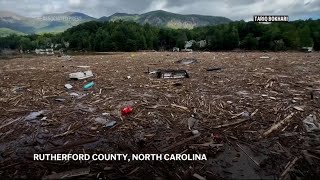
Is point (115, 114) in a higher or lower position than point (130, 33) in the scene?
lower

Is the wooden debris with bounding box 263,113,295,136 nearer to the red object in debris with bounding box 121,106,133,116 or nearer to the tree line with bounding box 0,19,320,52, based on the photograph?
the red object in debris with bounding box 121,106,133,116

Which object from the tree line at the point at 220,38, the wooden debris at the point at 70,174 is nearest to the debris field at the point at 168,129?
the wooden debris at the point at 70,174

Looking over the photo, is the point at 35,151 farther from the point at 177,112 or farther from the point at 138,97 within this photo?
the point at 138,97

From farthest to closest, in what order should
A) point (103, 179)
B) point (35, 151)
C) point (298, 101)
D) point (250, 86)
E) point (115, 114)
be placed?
point (250, 86) → point (298, 101) → point (115, 114) → point (35, 151) → point (103, 179)

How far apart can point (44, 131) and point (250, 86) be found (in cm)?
624

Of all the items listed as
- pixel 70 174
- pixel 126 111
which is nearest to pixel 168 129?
pixel 126 111

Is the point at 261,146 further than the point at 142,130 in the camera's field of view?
No

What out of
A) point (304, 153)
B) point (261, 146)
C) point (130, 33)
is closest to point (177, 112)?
point (261, 146)

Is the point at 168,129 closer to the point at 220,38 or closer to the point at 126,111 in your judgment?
the point at 126,111

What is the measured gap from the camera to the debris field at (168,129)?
3609mm

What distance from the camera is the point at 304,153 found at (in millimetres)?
3955

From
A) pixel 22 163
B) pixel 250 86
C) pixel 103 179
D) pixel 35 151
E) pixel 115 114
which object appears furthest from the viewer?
pixel 250 86

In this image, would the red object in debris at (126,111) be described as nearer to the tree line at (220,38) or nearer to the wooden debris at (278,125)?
the wooden debris at (278,125)

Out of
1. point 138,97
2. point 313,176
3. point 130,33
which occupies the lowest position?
point 313,176
